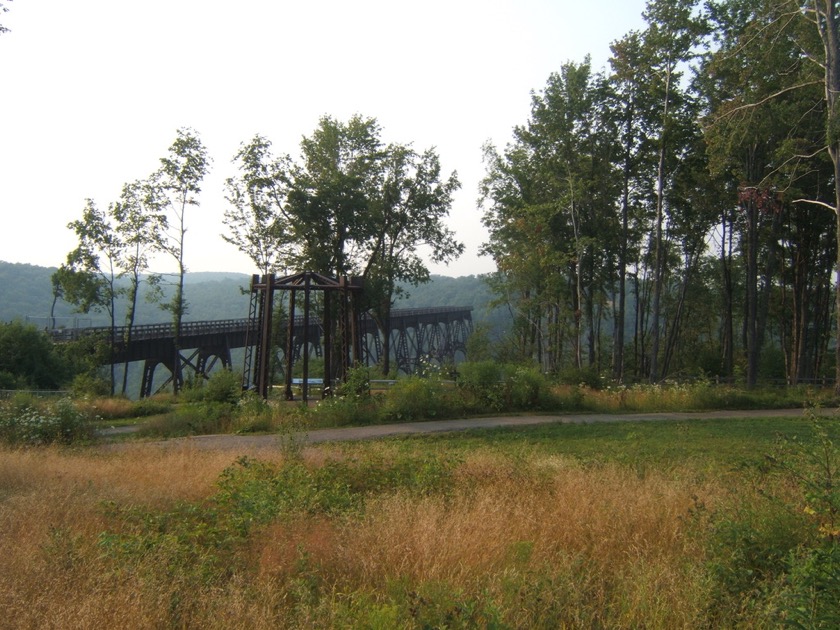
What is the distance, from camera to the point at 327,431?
48.9 ft

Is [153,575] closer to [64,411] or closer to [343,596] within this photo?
[343,596]

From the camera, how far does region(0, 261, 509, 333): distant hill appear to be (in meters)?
61.9

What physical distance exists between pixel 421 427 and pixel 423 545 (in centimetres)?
965

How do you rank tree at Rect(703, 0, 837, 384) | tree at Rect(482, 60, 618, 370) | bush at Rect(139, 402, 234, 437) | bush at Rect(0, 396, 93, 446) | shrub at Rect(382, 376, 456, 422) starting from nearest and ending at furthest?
bush at Rect(0, 396, 93, 446) → bush at Rect(139, 402, 234, 437) → shrub at Rect(382, 376, 456, 422) → tree at Rect(703, 0, 837, 384) → tree at Rect(482, 60, 618, 370)

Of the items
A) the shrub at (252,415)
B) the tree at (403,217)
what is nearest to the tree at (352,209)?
the tree at (403,217)

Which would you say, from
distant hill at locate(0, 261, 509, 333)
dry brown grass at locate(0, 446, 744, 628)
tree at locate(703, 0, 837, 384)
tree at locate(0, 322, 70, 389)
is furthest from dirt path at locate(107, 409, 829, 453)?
distant hill at locate(0, 261, 509, 333)

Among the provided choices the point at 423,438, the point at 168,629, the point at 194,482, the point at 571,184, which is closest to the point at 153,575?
the point at 168,629

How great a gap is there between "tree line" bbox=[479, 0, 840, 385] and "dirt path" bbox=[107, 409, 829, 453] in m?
7.76

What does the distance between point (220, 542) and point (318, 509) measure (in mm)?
1298

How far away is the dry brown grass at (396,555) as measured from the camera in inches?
169

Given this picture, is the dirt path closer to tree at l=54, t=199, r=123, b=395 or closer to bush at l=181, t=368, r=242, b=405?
bush at l=181, t=368, r=242, b=405

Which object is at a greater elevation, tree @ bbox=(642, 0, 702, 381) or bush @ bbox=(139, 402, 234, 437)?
tree @ bbox=(642, 0, 702, 381)

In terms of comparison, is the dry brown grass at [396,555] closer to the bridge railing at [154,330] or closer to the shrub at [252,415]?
the shrub at [252,415]

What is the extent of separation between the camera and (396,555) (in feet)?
17.3
